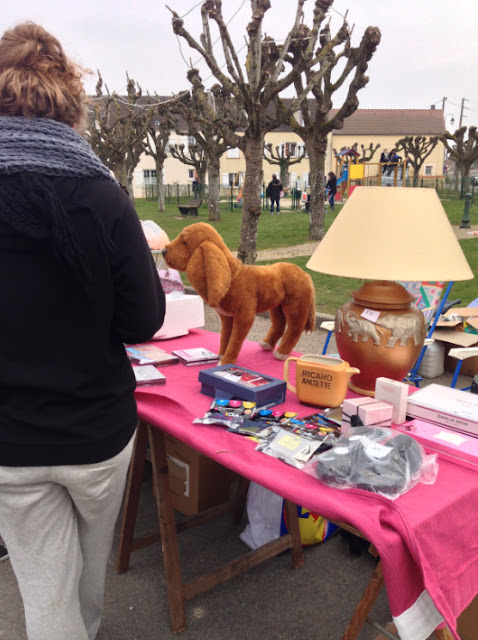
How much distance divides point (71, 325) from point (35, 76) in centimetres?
54

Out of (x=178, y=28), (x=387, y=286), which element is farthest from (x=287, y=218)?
(x=387, y=286)

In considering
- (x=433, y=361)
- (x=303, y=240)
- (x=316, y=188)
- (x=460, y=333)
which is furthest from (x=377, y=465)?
(x=303, y=240)

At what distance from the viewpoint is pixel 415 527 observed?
1.10 m

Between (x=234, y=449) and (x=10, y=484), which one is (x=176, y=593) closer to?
(x=234, y=449)

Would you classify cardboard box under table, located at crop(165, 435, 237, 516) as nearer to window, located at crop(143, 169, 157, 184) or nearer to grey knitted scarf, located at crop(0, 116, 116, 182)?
grey knitted scarf, located at crop(0, 116, 116, 182)

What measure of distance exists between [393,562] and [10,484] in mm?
875

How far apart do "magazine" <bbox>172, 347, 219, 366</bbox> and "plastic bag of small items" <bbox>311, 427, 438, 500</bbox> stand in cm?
97

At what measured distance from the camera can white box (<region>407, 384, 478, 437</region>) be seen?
57.8 inches

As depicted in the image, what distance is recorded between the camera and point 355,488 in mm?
1209

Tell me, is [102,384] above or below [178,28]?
below

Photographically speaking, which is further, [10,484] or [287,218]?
[287,218]

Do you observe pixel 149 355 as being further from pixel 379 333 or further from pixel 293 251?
pixel 293 251

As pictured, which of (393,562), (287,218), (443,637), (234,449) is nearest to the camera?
(393,562)

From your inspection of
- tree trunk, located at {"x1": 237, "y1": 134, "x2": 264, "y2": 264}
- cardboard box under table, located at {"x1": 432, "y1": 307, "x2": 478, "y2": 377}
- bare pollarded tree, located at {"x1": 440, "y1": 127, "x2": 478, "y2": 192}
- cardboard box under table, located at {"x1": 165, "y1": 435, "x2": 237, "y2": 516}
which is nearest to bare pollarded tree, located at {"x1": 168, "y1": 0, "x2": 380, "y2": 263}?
tree trunk, located at {"x1": 237, "y1": 134, "x2": 264, "y2": 264}
